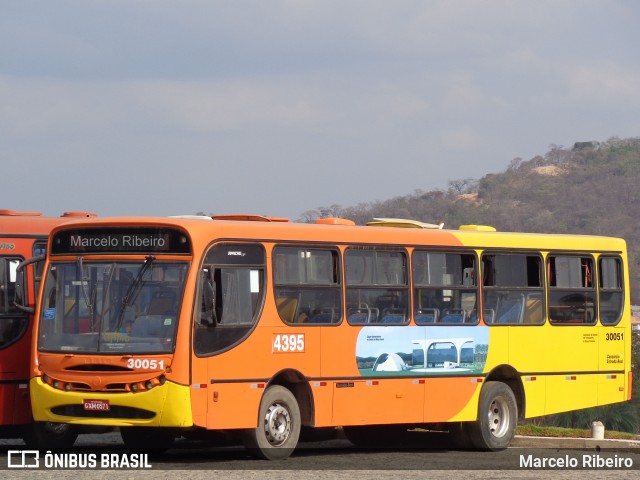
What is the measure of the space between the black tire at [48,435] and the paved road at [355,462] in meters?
0.33

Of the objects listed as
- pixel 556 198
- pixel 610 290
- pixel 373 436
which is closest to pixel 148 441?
pixel 373 436

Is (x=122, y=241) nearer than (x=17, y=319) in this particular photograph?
Yes

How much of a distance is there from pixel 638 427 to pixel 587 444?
19675 mm

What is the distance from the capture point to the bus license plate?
15.0 meters

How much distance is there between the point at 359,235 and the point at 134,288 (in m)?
3.37

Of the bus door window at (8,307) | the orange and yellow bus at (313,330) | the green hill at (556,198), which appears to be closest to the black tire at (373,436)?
the orange and yellow bus at (313,330)

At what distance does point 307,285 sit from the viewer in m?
16.5

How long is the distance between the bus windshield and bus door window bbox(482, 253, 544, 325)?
5392 millimetres

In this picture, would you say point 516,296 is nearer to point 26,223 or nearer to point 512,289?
point 512,289

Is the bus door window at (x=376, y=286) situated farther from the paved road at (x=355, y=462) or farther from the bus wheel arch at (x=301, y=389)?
the paved road at (x=355, y=462)

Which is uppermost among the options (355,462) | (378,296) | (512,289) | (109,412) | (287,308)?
(512,289)

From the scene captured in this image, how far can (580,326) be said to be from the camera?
66.3 ft

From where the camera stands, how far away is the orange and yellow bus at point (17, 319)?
1652 cm

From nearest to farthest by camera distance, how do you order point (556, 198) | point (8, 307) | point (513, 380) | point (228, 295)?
point (228, 295)
point (8, 307)
point (513, 380)
point (556, 198)
